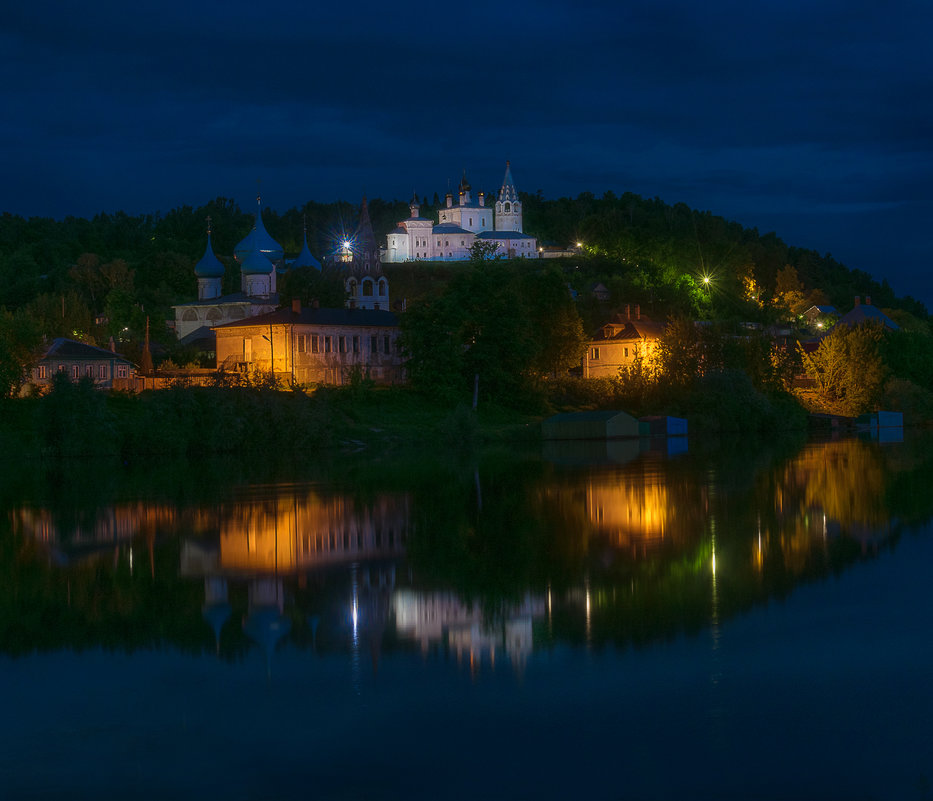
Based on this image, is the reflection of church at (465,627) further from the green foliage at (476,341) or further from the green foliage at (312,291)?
the green foliage at (312,291)

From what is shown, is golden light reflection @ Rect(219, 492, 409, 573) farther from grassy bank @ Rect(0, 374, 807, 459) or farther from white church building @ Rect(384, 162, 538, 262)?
white church building @ Rect(384, 162, 538, 262)

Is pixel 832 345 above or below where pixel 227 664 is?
above

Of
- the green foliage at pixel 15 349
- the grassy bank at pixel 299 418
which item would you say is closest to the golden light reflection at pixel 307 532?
the grassy bank at pixel 299 418

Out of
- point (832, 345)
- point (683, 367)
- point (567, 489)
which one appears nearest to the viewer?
point (567, 489)

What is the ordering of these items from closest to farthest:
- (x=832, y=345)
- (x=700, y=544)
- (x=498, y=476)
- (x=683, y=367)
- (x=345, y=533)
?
(x=700, y=544)
(x=345, y=533)
(x=498, y=476)
(x=683, y=367)
(x=832, y=345)

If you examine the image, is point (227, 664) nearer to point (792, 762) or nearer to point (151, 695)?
point (151, 695)

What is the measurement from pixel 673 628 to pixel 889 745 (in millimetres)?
4545

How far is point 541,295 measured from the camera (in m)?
79.2

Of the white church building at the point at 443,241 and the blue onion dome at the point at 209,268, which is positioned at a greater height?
the white church building at the point at 443,241

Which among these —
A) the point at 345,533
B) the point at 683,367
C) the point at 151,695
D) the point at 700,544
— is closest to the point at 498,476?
the point at 345,533

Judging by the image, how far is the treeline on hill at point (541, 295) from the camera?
231 ft

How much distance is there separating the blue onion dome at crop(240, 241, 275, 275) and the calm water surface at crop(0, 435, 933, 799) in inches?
2488

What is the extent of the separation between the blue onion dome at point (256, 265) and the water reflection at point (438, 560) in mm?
56434

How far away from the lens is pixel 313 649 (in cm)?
1477
